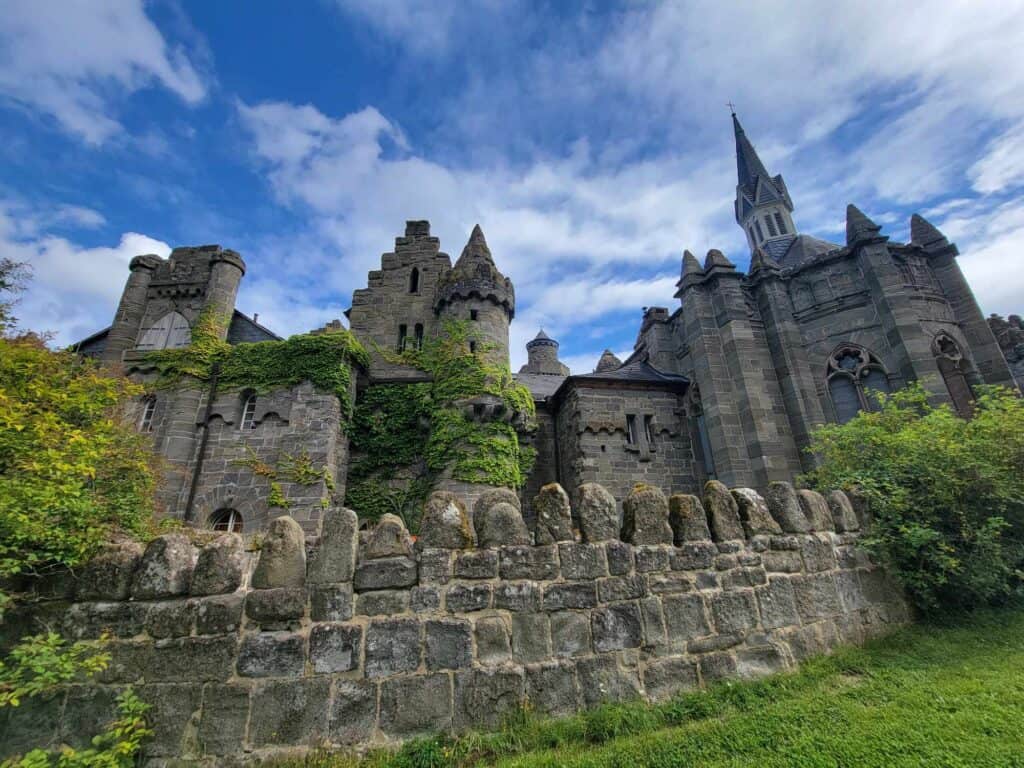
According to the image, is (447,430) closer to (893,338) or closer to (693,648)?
(693,648)

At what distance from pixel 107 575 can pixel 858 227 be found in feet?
73.7

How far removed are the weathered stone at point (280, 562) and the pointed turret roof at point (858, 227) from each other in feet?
67.5

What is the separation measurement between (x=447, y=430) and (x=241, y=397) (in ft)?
23.2

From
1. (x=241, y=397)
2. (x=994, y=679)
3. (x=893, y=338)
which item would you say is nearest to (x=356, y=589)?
(x=994, y=679)

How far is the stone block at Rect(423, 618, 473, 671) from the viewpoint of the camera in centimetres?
367

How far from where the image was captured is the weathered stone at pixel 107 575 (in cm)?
354

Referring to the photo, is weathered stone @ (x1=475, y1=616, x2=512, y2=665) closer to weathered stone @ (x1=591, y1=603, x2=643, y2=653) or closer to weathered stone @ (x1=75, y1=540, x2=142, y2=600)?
weathered stone @ (x1=591, y1=603, x2=643, y2=653)

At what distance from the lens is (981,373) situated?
14.6 m

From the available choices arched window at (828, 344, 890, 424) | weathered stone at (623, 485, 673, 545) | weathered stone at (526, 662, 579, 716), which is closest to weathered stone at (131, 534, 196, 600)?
weathered stone at (526, 662, 579, 716)

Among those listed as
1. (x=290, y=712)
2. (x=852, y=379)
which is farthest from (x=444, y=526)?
(x=852, y=379)

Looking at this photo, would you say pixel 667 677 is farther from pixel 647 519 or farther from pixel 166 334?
pixel 166 334

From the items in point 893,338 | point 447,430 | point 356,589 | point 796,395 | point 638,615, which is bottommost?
point 638,615

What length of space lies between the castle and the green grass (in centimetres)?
961

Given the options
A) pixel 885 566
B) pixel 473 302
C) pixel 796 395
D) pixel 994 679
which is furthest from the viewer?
pixel 473 302
